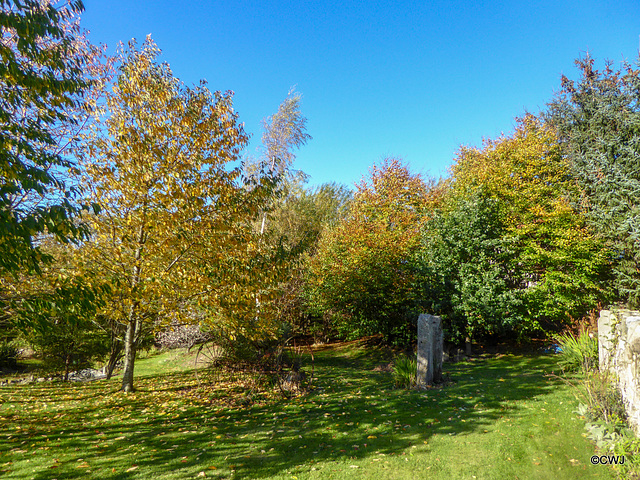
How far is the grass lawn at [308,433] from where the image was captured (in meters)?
4.53

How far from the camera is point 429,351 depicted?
334 inches

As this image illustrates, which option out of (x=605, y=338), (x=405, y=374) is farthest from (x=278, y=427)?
(x=605, y=338)

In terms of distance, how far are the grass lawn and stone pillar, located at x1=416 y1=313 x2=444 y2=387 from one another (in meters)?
0.46

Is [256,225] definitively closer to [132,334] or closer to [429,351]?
[132,334]

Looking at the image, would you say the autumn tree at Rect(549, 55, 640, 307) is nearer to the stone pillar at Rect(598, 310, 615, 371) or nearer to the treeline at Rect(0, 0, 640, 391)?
the treeline at Rect(0, 0, 640, 391)

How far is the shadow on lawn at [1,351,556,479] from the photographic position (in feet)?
15.8

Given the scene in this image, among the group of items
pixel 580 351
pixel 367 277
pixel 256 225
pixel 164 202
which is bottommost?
pixel 580 351

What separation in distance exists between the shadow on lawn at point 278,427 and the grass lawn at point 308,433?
0.03 meters

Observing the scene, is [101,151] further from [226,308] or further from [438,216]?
[438,216]

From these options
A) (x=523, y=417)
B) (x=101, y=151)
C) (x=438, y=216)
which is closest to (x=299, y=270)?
(x=438, y=216)

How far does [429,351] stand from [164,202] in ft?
24.7

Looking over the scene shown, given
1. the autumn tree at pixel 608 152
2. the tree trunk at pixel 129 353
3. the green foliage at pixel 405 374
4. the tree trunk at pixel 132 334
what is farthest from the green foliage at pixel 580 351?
the tree trunk at pixel 129 353

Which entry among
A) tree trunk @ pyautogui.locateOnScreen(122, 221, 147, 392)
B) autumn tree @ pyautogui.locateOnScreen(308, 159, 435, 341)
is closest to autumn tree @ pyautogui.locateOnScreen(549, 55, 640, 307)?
autumn tree @ pyautogui.locateOnScreen(308, 159, 435, 341)

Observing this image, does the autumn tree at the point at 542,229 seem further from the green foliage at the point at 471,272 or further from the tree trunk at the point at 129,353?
the tree trunk at the point at 129,353
